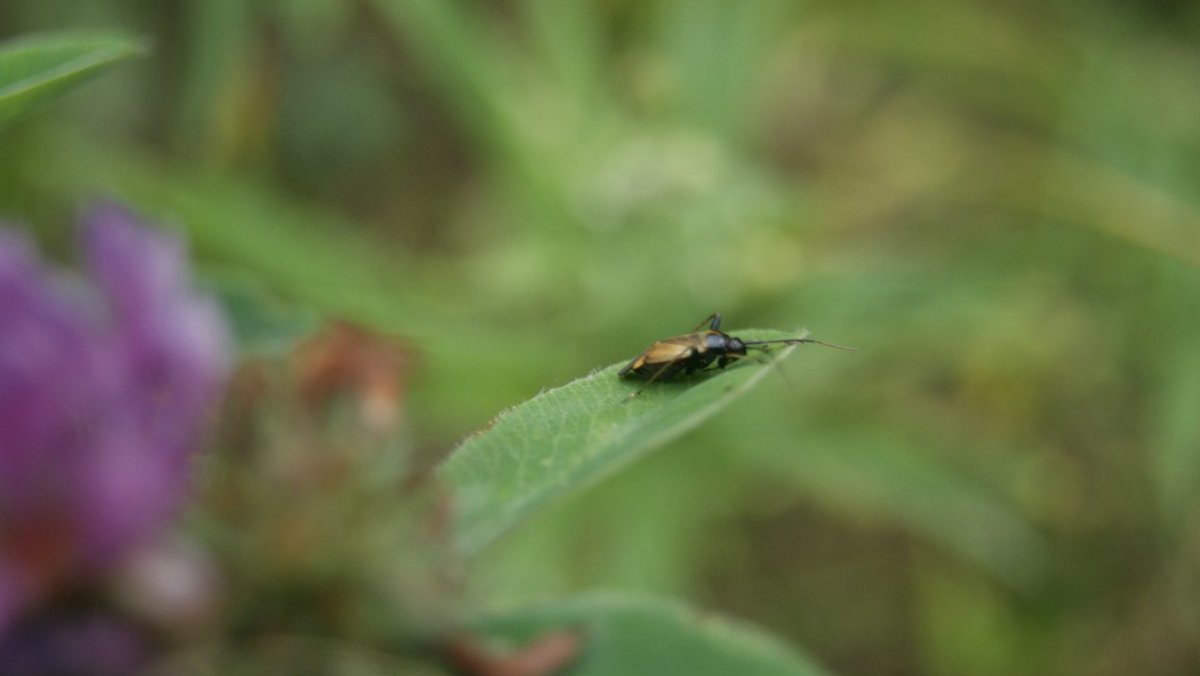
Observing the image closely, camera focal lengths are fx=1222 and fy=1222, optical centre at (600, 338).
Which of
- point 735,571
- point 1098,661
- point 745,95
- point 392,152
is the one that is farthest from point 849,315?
point 392,152

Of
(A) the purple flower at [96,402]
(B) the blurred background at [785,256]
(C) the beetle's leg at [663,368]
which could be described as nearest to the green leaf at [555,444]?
(C) the beetle's leg at [663,368]

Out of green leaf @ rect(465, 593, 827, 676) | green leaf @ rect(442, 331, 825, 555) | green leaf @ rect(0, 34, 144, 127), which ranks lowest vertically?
green leaf @ rect(465, 593, 827, 676)

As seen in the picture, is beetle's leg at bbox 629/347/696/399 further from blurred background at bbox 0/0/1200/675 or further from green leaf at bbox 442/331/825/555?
blurred background at bbox 0/0/1200/675

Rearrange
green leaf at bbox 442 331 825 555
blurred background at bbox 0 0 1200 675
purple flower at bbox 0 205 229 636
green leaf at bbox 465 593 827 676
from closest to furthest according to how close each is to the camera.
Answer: purple flower at bbox 0 205 229 636, green leaf at bbox 442 331 825 555, green leaf at bbox 465 593 827 676, blurred background at bbox 0 0 1200 675

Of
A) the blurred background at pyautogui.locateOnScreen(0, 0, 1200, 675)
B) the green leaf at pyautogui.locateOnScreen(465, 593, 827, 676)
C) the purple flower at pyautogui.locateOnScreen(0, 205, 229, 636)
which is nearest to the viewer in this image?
the purple flower at pyautogui.locateOnScreen(0, 205, 229, 636)

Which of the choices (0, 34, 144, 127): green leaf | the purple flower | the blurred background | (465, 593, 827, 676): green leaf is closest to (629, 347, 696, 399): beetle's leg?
(465, 593, 827, 676): green leaf

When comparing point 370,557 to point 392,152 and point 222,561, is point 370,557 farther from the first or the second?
point 392,152

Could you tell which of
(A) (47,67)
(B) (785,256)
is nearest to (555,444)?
(A) (47,67)
